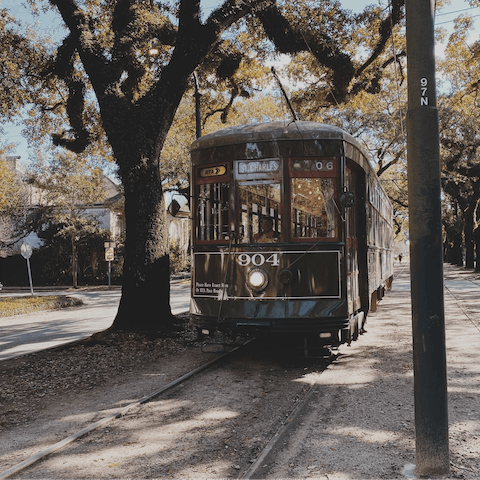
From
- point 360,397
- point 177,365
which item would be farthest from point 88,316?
point 360,397

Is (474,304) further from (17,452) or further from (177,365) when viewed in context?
(17,452)

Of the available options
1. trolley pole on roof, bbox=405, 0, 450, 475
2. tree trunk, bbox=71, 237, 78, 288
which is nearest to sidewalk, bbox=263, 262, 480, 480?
trolley pole on roof, bbox=405, 0, 450, 475

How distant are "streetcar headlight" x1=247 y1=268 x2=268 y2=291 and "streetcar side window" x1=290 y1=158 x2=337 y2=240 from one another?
2.09 feet

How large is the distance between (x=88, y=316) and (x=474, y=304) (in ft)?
37.8

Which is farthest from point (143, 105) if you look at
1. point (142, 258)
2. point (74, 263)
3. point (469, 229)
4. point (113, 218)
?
point (113, 218)

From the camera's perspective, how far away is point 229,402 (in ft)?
19.3

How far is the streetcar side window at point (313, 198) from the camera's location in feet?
23.4

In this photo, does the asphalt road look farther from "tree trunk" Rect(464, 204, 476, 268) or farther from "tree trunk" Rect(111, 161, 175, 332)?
"tree trunk" Rect(464, 204, 476, 268)

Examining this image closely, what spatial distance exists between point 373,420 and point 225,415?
1469 millimetres

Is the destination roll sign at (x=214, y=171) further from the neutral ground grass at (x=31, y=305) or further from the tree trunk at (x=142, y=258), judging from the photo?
the neutral ground grass at (x=31, y=305)

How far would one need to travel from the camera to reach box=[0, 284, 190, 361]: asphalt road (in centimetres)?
1064

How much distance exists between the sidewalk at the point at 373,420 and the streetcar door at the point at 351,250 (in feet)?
3.09

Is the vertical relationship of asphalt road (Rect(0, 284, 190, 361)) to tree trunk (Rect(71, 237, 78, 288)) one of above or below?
below

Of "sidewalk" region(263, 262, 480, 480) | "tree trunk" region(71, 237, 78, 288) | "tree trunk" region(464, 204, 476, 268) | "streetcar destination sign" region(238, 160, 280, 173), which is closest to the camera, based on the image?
"sidewalk" region(263, 262, 480, 480)
